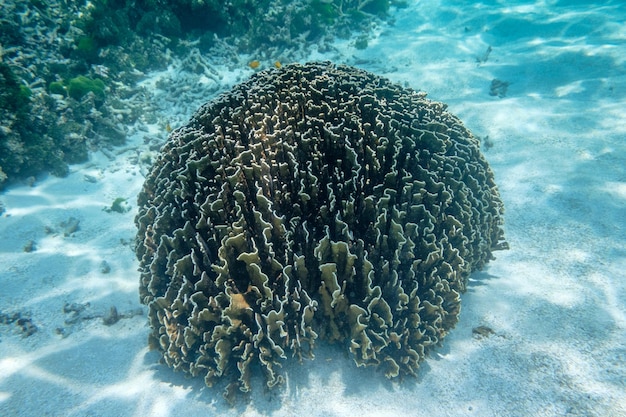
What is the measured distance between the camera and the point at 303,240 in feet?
11.6

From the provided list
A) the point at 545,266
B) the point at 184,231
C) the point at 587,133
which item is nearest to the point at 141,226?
the point at 184,231

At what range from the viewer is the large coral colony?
3311mm

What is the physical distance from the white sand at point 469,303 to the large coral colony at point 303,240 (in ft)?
1.06

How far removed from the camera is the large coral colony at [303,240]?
10.9ft

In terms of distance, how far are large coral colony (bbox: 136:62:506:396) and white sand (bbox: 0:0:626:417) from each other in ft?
1.06

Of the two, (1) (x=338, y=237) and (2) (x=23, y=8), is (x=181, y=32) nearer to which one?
(2) (x=23, y=8)

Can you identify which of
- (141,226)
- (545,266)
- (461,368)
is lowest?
(461,368)

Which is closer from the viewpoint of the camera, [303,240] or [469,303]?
[303,240]

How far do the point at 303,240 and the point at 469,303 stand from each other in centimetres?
242

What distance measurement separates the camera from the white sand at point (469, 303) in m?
3.26

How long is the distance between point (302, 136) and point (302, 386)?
8.97ft

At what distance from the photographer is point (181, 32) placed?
11.6m

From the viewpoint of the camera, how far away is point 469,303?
4242 mm

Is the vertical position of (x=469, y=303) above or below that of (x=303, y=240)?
below
